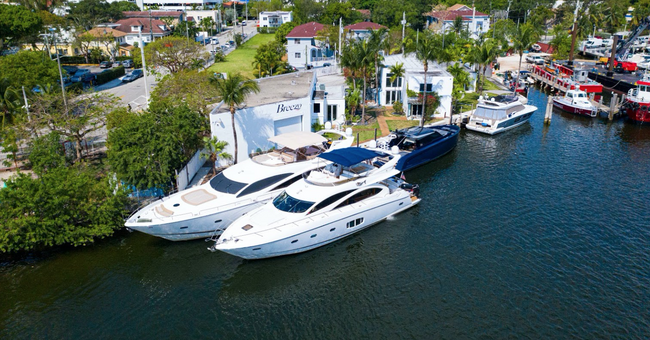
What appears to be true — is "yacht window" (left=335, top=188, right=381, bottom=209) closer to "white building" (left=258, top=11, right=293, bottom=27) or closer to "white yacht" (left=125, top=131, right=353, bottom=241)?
"white yacht" (left=125, top=131, right=353, bottom=241)

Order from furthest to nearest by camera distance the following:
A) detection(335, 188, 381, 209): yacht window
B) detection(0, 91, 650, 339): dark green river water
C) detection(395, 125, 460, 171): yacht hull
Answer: detection(395, 125, 460, 171): yacht hull < detection(335, 188, 381, 209): yacht window < detection(0, 91, 650, 339): dark green river water

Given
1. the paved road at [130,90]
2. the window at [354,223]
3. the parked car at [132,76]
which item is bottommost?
the window at [354,223]

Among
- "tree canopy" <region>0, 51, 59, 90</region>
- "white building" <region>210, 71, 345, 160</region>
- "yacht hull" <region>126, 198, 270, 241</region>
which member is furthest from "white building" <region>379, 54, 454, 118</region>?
"tree canopy" <region>0, 51, 59, 90</region>

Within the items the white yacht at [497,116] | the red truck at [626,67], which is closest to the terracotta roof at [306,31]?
the white yacht at [497,116]

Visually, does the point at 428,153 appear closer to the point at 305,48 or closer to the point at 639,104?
the point at 639,104

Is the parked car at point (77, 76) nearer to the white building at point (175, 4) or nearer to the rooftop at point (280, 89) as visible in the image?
the rooftop at point (280, 89)

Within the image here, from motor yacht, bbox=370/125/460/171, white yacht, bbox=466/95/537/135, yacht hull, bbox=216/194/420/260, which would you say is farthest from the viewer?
white yacht, bbox=466/95/537/135

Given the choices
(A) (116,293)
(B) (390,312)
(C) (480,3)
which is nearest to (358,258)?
(B) (390,312)
